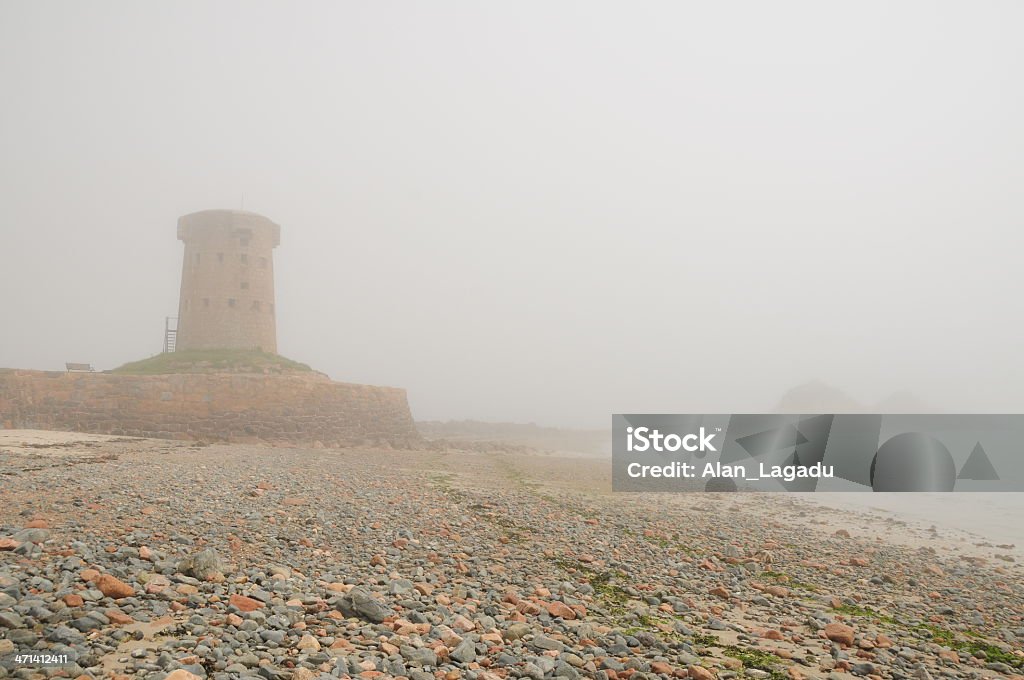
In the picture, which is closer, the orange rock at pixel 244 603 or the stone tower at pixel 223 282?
the orange rock at pixel 244 603

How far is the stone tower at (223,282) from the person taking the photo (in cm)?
3331

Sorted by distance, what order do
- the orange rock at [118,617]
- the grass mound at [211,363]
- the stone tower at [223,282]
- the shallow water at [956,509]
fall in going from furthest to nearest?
the stone tower at [223,282] < the grass mound at [211,363] < the shallow water at [956,509] < the orange rock at [118,617]

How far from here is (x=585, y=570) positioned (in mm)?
8711

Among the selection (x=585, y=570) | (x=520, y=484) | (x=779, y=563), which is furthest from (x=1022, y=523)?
(x=585, y=570)

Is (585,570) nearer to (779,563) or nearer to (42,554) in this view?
(779,563)

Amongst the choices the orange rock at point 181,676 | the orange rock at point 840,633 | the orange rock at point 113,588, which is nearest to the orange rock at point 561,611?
the orange rock at point 840,633

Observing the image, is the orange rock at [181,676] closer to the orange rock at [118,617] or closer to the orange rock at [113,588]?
the orange rock at [118,617]

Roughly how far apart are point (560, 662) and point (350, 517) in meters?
6.01

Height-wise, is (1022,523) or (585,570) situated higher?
(585,570)

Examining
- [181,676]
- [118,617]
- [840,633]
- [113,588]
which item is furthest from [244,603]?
[840,633]

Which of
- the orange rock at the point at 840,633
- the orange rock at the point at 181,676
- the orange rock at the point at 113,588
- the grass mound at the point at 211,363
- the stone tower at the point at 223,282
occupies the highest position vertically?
the stone tower at the point at 223,282

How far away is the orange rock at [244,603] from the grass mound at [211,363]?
82.8ft

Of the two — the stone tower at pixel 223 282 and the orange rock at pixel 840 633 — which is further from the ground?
the stone tower at pixel 223 282

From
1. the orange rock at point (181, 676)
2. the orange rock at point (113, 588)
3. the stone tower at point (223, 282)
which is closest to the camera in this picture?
the orange rock at point (181, 676)
